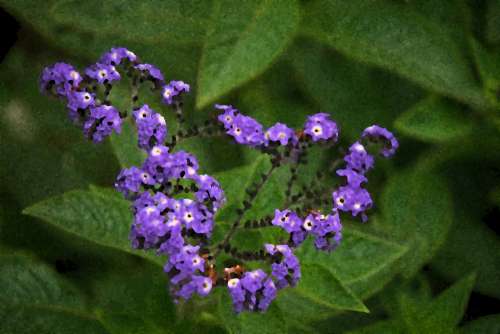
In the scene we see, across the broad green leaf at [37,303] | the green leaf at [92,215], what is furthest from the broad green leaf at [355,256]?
the broad green leaf at [37,303]

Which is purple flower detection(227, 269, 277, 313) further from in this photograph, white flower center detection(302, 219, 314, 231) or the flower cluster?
the flower cluster

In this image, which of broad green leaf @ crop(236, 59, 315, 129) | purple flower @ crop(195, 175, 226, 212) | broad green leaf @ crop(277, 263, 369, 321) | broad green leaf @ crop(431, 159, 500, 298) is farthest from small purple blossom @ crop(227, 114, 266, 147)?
broad green leaf @ crop(431, 159, 500, 298)

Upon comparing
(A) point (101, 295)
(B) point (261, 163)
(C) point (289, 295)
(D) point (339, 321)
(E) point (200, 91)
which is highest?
(E) point (200, 91)

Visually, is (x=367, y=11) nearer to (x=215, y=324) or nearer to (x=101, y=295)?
(x=215, y=324)

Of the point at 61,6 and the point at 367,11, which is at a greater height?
the point at 61,6

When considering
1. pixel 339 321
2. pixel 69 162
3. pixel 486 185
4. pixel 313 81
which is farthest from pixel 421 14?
pixel 69 162
